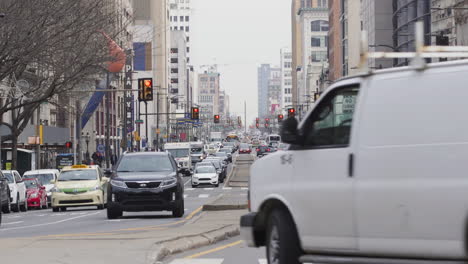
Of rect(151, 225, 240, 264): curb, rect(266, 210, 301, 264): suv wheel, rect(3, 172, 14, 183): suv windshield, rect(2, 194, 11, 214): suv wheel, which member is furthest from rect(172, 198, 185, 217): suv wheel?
rect(266, 210, 301, 264): suv wheel

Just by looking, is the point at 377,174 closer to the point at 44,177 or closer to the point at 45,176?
the point at 44,177

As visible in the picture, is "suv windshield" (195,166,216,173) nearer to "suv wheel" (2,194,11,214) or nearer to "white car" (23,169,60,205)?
"white car" (23,169,60,205)

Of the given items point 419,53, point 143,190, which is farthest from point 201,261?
point 143,190

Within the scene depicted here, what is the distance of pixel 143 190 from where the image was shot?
27.2 m

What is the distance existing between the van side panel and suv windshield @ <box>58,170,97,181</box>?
28.4m

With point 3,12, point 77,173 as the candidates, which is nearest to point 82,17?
point 3,12

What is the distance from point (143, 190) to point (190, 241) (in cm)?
1060

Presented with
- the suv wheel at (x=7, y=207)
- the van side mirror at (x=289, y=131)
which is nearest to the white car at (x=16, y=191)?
the suv wheel at (x=7, y=207)

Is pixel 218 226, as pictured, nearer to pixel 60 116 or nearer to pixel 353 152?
pixel 353 152

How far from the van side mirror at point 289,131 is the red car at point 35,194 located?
34686 mm

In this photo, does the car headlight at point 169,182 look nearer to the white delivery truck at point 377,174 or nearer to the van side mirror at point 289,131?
the white delivery truck at point 377,174

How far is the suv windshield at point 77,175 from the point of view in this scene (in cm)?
3734

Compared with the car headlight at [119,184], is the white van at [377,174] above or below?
above

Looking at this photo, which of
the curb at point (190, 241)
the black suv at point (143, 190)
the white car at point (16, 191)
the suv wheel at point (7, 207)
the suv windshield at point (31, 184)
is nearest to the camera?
the curb at point (190, 241)
